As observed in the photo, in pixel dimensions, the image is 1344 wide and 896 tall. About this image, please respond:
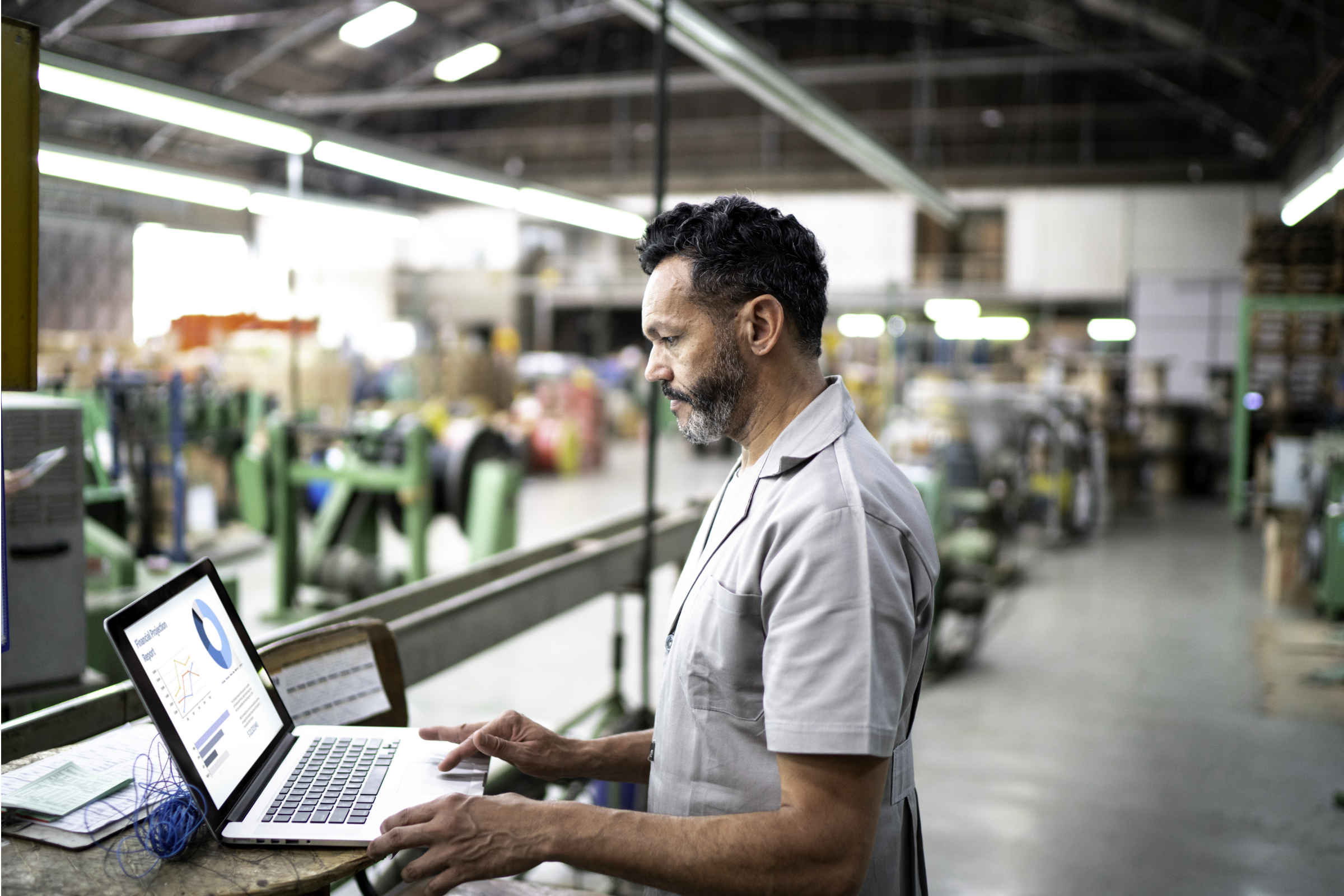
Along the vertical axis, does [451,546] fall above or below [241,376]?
below

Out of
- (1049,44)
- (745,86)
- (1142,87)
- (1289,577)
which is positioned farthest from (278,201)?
(1142,87)

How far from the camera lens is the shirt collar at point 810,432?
139 cm

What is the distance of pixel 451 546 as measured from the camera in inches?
362

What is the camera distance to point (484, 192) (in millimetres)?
6180

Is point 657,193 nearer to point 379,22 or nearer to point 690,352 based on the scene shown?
point 690,352

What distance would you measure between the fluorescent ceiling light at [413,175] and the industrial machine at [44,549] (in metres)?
2.54

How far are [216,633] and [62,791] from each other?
0.92ft

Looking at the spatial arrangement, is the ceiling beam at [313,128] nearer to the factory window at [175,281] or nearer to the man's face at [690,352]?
the man's face at [690,352]

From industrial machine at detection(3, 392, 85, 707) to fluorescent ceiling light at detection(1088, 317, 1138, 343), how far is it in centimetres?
1863

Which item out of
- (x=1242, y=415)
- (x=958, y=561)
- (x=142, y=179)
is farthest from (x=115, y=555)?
(x=1242, y=415)

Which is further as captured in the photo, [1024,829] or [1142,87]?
[1142,87]

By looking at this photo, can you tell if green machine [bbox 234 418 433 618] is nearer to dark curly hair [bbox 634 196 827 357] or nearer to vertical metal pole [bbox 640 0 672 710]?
vertical metal pole [bbox 640 0 672 710]

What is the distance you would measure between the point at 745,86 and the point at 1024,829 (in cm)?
359

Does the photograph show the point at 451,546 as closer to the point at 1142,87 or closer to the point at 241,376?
the point at 241,376
